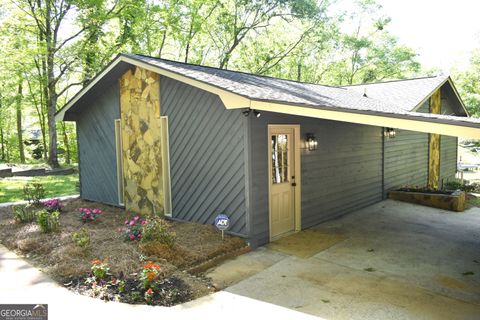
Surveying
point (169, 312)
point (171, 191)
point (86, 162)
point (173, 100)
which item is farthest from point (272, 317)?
point (86, 162)

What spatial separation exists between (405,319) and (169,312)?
7.89ft

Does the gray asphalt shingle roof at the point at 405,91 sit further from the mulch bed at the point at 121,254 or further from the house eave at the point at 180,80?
the mulch bed at the point at 121,254

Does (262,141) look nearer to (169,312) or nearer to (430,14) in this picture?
(169,312)

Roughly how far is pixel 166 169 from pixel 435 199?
6992 mm

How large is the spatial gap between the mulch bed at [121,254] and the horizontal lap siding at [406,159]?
6.21 metres

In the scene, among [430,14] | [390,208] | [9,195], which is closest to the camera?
[390,208]

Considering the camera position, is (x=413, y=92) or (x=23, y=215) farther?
(x=413, y=92)

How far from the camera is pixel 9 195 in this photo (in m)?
10.6

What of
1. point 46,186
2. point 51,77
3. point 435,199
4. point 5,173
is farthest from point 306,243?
point 51,77

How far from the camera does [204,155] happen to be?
631 centimetres

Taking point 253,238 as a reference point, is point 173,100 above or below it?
above

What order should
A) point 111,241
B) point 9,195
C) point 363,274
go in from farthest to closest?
point 9,195, point 111,241, point 363,274
